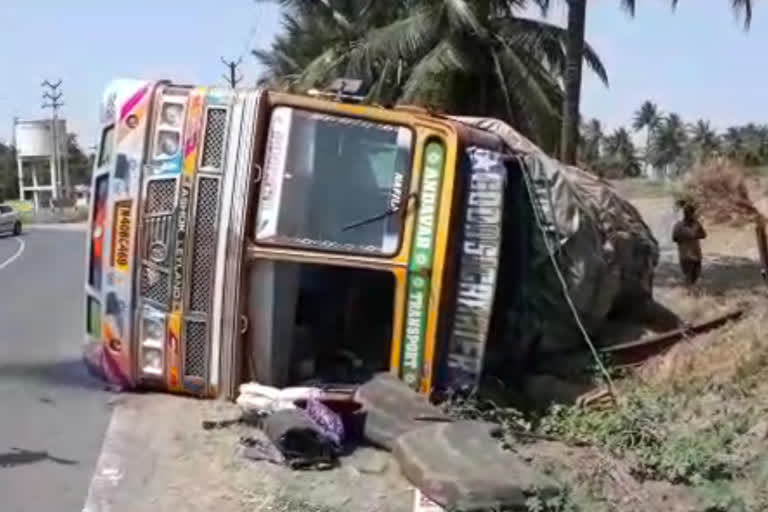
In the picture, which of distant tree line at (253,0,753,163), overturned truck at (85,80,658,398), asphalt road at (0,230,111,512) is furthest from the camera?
distant tree line at (253,0,753,163)

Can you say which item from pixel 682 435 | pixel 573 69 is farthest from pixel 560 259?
pixel 573 69

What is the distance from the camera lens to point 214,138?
7.10m

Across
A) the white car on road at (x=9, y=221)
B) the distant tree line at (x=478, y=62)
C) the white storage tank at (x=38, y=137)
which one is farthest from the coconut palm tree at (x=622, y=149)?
the distant tree line at (x=478, y=62)

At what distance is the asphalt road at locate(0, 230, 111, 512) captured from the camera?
5.50 m

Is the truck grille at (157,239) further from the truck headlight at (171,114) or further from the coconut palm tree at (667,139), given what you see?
the coconut palm tree at (667,139)

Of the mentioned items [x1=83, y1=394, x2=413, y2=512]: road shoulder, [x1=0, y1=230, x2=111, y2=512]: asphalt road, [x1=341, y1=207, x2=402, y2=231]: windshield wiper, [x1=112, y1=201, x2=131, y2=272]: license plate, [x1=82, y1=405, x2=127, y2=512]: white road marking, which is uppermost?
[x1=341, y1=207, x2=402, y2=231]: windshield wiper

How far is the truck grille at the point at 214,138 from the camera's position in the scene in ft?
23.2

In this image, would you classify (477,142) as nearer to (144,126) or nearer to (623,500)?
(144,126)

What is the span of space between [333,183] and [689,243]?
706 centimetres

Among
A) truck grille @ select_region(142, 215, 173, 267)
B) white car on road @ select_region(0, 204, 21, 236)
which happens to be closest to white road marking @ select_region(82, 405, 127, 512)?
truck grille @ select_region(142, 215, 173, 267)

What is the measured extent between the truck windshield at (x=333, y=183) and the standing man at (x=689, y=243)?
6308 millimetres

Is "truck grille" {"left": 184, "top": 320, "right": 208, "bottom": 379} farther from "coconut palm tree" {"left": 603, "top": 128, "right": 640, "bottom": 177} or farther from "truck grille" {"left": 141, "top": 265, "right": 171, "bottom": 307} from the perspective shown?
"coconut palm tree" {"left": 603, "top": 128, "right": 640, "bottom": 177}

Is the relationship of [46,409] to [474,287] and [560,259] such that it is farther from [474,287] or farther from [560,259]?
[560,259]

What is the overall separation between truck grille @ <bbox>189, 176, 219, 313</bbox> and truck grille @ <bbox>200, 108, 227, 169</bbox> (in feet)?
0.36
